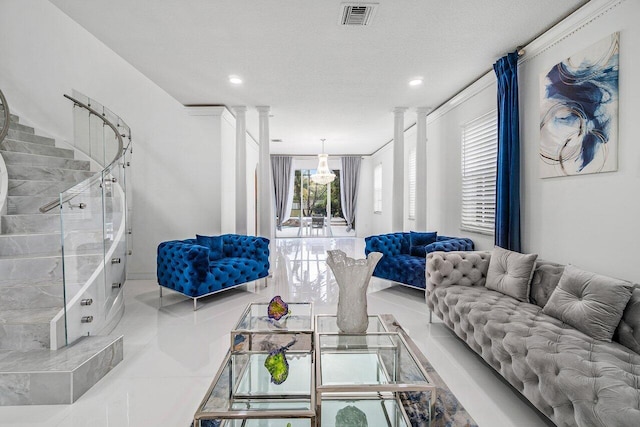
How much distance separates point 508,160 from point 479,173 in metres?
0.92

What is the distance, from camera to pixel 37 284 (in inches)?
108

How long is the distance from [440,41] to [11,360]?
4.53 metres

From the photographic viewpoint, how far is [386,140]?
8.66 m

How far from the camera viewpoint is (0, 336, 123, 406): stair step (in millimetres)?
2006

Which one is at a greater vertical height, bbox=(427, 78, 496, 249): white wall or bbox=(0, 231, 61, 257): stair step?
bbox=(427, 78, 496, 249): white wall

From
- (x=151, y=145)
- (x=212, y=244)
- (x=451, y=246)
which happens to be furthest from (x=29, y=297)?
(x=451, y=246)

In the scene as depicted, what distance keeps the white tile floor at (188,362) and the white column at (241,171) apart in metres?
1.31

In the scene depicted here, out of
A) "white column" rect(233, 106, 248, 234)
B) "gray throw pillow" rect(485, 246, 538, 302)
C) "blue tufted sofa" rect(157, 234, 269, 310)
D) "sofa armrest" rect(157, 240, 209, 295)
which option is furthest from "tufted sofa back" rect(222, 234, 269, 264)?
"gray throw pillow" rect(485, 246, 538, 302)

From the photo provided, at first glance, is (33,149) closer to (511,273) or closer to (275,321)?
(275,321)

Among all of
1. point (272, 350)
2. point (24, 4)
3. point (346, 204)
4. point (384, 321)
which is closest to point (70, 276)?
point (272, 350)

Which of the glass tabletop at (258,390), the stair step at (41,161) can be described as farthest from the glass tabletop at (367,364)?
the stair step at (41,161)

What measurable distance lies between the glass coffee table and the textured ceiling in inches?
106

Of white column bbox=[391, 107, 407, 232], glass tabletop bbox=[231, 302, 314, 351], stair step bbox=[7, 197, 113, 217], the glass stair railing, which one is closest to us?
glass tabletop bbox=[231, 302, 314, 351]

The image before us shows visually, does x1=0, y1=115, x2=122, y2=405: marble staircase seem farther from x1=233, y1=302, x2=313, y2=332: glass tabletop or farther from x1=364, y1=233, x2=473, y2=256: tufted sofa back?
x1=364, y1=233, x2=473, y2=256: tufted sofa back
